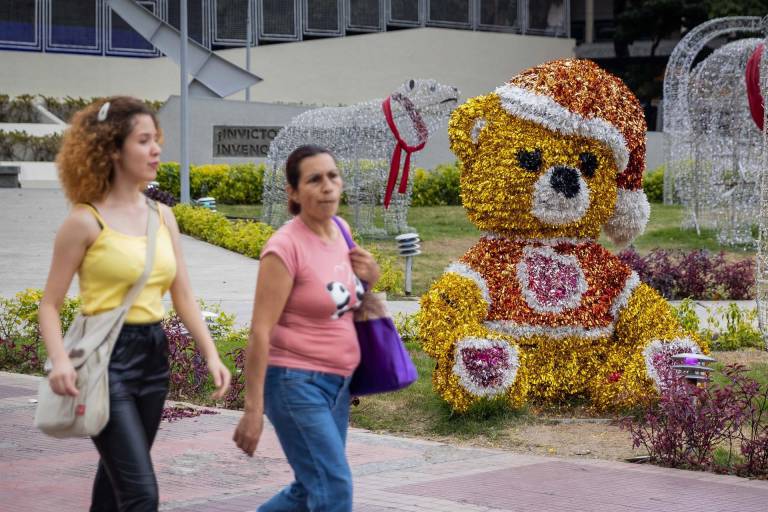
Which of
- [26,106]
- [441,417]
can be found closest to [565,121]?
[441,417]

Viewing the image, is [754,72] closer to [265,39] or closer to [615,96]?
[615,96]

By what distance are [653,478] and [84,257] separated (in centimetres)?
345

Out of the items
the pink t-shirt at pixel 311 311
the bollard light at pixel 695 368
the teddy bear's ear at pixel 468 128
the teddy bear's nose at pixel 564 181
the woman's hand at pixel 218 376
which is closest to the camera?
the pink t-shirt at pixel 311 311

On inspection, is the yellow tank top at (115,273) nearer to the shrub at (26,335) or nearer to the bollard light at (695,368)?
the bollard light at (695,368)

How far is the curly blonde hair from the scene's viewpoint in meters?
4.06

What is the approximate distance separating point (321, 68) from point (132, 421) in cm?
3000

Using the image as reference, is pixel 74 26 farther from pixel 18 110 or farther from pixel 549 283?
pixel 549 283

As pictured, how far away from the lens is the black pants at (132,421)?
12.7ft

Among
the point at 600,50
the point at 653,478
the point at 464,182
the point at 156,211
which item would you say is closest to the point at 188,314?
the point at 156,211

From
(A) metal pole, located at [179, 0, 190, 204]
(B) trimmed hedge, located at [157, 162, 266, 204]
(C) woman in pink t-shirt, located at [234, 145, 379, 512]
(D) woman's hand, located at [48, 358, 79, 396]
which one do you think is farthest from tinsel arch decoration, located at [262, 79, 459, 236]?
(D) woman's hand, located at [48, 358, 79, 396]

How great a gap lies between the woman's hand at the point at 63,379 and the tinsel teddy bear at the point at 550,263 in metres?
3.63

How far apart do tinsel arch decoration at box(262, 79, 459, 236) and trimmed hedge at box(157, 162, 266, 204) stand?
5.14 m

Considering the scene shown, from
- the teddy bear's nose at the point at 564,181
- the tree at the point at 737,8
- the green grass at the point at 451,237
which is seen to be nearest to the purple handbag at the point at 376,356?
the teddy bear's nose at the point at 564,181

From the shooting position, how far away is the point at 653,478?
626cm
